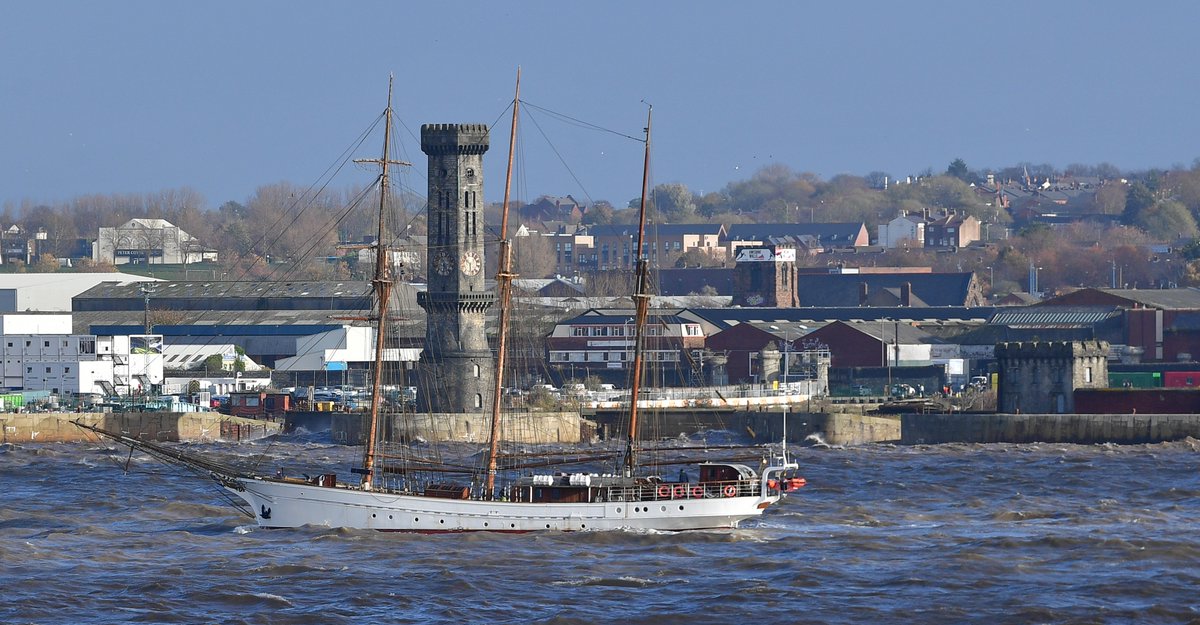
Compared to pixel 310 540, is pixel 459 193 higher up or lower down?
higher up

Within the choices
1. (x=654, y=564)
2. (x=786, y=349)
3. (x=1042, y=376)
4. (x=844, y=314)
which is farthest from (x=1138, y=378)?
(x=654, y=564)

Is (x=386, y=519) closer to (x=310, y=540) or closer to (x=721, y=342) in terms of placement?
(x=310, y=540)

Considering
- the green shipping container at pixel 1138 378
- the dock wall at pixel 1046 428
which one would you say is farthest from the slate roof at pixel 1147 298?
the dock wall at pixel 1046 428

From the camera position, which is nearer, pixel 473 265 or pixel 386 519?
pixel 386 519

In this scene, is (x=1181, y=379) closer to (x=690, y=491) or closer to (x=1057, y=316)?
(x=1057, y=316)

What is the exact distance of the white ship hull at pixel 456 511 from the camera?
56.4m

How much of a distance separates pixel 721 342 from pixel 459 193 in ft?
112

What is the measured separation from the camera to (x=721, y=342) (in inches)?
5128

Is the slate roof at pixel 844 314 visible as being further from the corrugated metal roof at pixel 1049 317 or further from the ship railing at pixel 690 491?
the ship railing at pixel 690 491

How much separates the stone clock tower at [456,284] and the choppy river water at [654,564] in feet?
101

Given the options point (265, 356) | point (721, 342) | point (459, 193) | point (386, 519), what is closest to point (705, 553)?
point (386, 519)

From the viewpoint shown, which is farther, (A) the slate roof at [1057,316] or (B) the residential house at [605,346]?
(A) the slate roof at [1057,316]

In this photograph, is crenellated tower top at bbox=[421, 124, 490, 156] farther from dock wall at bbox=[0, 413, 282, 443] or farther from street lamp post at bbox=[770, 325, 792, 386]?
street lamp post at bbox=[770, 325, 792, 386]

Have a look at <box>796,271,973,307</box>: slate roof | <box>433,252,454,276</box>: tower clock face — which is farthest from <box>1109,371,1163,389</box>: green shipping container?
<box>796,271,973,307</box>: slate roof
